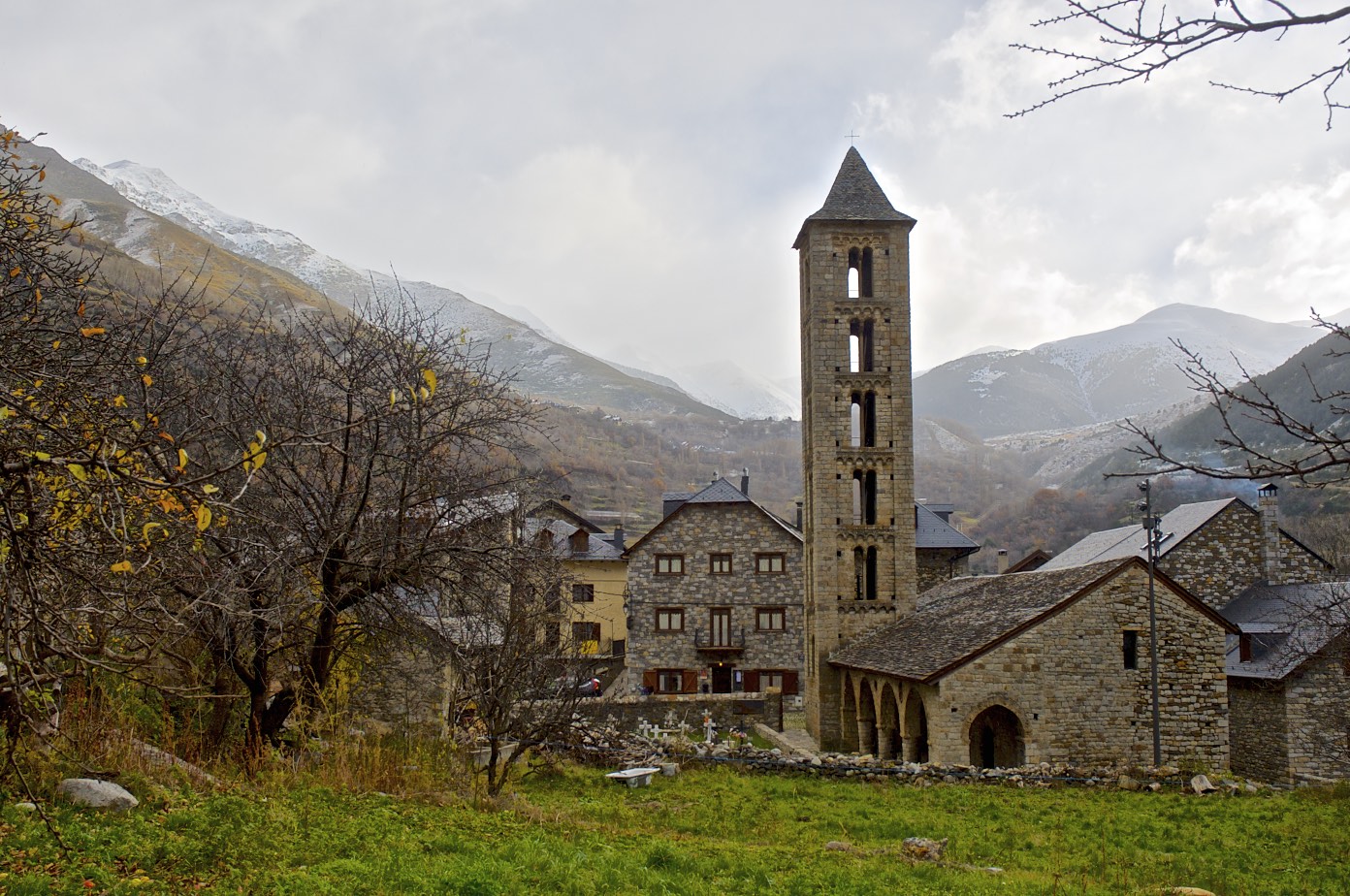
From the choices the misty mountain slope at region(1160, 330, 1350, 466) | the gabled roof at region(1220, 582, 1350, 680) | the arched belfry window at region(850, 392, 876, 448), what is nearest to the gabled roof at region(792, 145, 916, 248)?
the arched belfry window at region(850, 392, 876, 448)

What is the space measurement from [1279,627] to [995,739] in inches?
462

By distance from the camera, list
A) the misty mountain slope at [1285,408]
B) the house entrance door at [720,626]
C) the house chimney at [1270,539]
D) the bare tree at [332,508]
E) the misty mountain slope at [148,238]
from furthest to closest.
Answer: the misty mountain slope at [148,238], the misty mountain slope at [1285,408], the house entrance door at [720,626], the house chimney at [1270,539], the bare tree at [332,508]

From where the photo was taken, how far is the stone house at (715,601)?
39.7 meters

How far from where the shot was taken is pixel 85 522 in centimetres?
677

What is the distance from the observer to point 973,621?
24219mm

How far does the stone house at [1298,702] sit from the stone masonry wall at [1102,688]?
221 inches

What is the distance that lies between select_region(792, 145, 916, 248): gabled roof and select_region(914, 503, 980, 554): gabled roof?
1415cm

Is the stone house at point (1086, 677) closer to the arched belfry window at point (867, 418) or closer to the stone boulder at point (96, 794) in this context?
the arched belfry window at point (867, 418)

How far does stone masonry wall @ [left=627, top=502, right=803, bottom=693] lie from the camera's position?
39.8m

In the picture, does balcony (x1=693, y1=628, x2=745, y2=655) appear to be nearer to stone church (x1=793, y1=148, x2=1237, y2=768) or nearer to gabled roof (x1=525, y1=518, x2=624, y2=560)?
gabled roof (x1=525, y1=518, x2=624, y2=560)

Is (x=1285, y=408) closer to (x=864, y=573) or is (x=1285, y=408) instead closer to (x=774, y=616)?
(x=774, y=616)

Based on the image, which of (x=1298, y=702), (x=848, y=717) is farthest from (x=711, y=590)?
(x=1298, y=702)

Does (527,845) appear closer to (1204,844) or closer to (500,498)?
(500,498)

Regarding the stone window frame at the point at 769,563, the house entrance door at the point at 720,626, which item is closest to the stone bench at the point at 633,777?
the house entrance door at the point at 720,626
